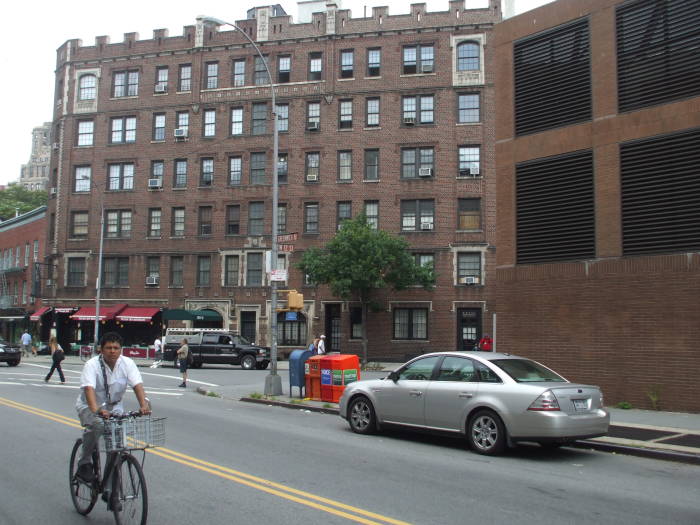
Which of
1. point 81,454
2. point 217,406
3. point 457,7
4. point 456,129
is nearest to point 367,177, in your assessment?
point 456,129

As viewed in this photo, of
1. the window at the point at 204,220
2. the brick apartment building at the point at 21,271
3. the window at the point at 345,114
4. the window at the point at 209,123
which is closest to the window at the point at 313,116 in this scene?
the window at the point at 345,114

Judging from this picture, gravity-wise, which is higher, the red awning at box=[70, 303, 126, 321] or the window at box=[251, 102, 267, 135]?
the window at box=[251, 102, 267, 135]

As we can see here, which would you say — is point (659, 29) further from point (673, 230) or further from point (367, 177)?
point (367, 177)

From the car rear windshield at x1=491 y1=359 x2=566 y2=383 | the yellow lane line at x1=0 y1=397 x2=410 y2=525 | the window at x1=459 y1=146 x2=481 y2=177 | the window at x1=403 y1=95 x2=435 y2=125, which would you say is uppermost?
the window at x1=403 y1=95 x2=435 y2=125

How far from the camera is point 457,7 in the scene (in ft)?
129

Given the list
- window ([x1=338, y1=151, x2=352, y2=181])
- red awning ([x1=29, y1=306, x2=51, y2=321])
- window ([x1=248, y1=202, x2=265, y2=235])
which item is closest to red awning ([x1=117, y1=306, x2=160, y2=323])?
red awning ([x1=29, y1=306, x2=51, y2=321])

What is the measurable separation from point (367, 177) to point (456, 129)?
5.85m

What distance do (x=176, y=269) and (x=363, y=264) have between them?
49.1ft

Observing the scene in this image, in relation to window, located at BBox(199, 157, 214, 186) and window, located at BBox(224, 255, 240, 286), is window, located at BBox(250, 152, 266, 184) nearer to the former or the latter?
window, located at BBox(199, 157, 214, 186)

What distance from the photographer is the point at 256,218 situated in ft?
136

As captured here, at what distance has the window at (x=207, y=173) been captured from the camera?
1678 inches

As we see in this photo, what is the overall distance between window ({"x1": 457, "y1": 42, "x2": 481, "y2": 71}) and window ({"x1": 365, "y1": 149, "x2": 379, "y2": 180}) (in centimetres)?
693

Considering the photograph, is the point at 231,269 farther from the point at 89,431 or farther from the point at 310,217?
the point at 89,431

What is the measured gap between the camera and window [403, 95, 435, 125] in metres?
39.1
